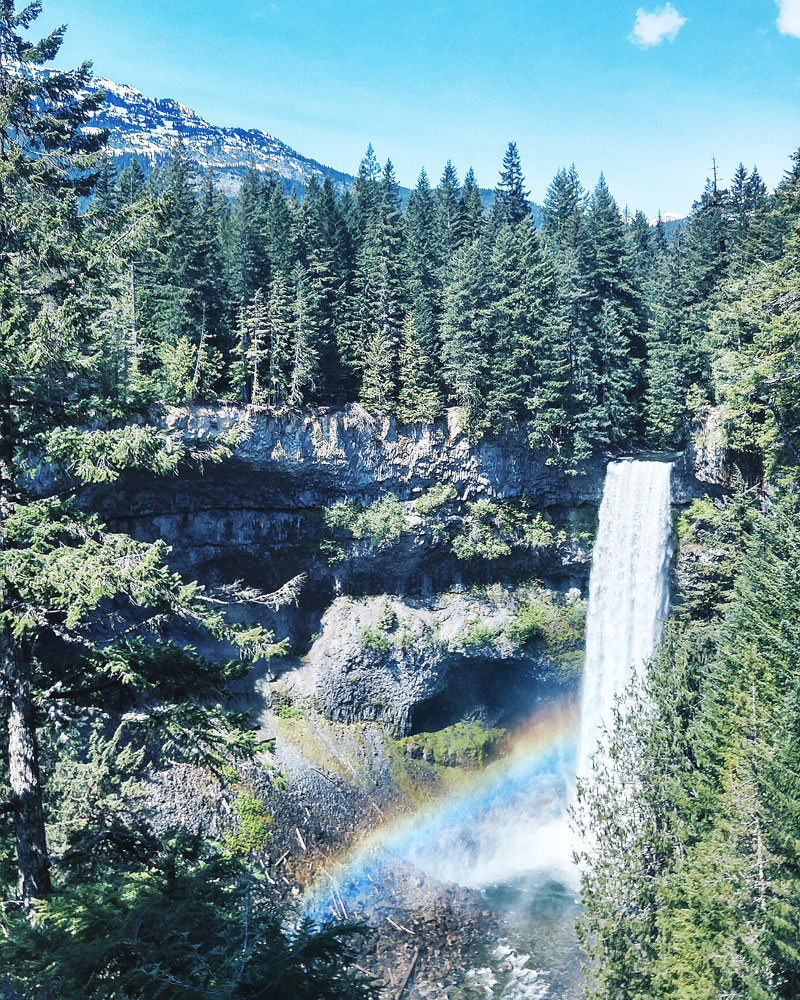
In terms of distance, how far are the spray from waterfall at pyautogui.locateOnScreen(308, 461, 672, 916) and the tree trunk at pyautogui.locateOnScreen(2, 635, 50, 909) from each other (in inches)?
998

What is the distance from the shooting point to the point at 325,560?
40.1 m

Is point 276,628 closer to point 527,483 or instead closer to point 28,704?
point 527,483

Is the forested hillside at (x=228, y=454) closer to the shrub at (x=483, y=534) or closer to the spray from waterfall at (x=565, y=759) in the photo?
the spray from waterfall at (x=565, y=759)

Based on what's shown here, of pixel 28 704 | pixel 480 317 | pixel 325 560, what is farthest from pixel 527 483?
pixel 28 704

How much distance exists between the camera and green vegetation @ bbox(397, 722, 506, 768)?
38.9 metres

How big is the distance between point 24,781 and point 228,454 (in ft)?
16.5

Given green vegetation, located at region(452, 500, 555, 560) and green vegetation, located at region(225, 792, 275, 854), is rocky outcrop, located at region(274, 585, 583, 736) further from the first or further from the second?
green vegetation, located at region(225, 792, 275, 854)

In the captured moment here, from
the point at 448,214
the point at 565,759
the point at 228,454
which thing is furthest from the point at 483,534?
the point at 228,454

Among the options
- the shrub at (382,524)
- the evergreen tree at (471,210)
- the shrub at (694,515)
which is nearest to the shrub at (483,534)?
the shrub at (382,524)

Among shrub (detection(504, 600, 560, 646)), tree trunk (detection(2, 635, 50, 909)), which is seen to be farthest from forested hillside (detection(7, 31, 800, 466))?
tree trunk (detection(2, 635, 50, 909))

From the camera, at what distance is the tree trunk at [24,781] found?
29.1 feet

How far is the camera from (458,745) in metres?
39.6

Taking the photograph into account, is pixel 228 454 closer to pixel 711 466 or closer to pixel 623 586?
pixel 711 466

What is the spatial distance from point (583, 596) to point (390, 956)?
22787 mm
